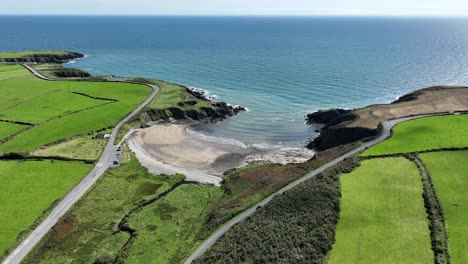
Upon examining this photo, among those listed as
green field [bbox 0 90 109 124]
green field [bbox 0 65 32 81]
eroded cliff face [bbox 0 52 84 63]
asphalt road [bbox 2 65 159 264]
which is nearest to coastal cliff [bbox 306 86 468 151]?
asphalt road [bbox 2 65 159 264]

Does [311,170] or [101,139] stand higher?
[311,170]

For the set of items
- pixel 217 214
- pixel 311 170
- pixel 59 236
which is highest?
pixel 311 170

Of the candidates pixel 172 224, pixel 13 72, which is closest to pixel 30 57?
pixel 13 72

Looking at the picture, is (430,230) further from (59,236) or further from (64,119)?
(64,119)

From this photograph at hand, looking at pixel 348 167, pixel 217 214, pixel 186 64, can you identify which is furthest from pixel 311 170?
pixel 186 64

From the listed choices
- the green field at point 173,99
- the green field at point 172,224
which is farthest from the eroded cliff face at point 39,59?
the green field at point 172,224

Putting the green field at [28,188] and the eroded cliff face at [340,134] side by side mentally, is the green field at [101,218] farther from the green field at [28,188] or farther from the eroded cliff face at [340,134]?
the eroded cliff face at [340,134]
